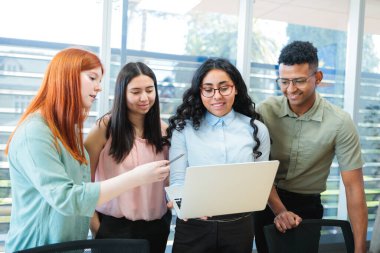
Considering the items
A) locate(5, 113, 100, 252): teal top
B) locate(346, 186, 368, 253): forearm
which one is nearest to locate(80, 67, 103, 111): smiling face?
locate(5, 113, 100, 252): teal top

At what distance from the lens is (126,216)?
1.57 meters

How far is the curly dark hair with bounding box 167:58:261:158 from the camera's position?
1.54 metres

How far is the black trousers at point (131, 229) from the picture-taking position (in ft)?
5.14

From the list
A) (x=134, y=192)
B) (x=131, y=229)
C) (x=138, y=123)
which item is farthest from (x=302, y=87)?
(x=131, y=229)

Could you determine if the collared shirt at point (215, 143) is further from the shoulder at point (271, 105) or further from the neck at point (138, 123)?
the shoulder at point (271, 105)

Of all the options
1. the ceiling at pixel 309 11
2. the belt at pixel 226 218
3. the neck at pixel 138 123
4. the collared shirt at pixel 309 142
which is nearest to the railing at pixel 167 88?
the ceiling at pixel 309 11

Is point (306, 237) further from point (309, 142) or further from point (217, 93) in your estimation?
point (217, 93)

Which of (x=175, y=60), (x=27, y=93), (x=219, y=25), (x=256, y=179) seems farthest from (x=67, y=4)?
(x=256, y=179)

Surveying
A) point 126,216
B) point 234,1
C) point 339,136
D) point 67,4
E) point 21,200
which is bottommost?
point 126,216

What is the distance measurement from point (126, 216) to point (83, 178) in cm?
36

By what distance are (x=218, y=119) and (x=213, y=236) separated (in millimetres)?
496

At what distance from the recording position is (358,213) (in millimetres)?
1607

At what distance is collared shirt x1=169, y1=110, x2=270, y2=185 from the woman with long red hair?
260 millimetres

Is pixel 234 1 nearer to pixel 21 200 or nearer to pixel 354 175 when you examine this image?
pixel 354 175
